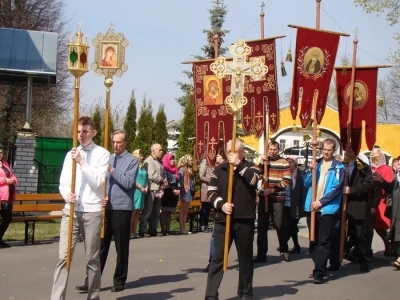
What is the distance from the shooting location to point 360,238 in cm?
1222

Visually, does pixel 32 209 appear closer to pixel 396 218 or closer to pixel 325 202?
pixel 325 202

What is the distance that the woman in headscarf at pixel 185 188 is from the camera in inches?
698

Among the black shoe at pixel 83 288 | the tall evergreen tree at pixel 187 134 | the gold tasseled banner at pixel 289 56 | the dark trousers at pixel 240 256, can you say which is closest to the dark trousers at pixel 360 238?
the gold tasseled banner at pixel 289 56

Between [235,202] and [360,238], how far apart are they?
402 centimetres

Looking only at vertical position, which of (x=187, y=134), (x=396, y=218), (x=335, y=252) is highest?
(x=187, y=134)

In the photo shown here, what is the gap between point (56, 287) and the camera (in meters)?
7.95

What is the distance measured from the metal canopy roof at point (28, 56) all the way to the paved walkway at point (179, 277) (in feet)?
32.4

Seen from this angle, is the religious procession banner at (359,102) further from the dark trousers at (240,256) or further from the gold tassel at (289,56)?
the dark trousers at (240,256)

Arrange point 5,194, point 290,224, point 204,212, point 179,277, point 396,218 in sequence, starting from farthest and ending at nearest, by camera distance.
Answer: point 204,212
point 290,224
point 5,194
point 396,218
point 179,277

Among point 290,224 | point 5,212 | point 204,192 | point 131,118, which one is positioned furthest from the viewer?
point 131,118

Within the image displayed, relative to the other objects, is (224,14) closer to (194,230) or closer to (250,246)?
(194,230)

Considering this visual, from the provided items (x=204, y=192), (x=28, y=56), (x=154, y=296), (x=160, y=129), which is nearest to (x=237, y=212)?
(x=154, y=296)

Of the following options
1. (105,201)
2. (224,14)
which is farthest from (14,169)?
(105,201)

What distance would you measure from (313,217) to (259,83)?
2.64 meters
